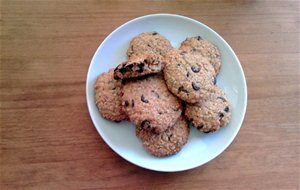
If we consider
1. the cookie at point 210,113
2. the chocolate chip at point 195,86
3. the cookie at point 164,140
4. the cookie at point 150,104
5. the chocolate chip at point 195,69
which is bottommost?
the cookie at point 164,140

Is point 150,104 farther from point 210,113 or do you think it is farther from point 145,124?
point 210,113

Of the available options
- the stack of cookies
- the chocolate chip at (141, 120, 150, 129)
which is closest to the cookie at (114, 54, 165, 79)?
the stack of cookies

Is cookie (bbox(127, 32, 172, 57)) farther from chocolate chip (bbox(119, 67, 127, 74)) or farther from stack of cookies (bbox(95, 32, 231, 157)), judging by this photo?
chocolate chip (bbox(119, 67, 127, 74))

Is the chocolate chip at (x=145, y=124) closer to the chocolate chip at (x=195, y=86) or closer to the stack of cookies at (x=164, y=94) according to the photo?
the stack of cookies at (x=164, y=94)

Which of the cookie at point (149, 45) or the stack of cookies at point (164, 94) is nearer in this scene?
the stack of cookies at point (164, 94)

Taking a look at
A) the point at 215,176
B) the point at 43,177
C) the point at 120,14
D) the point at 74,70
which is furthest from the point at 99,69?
the point at 215,176

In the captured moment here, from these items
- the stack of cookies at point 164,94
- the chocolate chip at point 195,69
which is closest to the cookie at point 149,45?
the stack of cookies at point 164,94

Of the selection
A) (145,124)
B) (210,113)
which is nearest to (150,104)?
(145,124)
